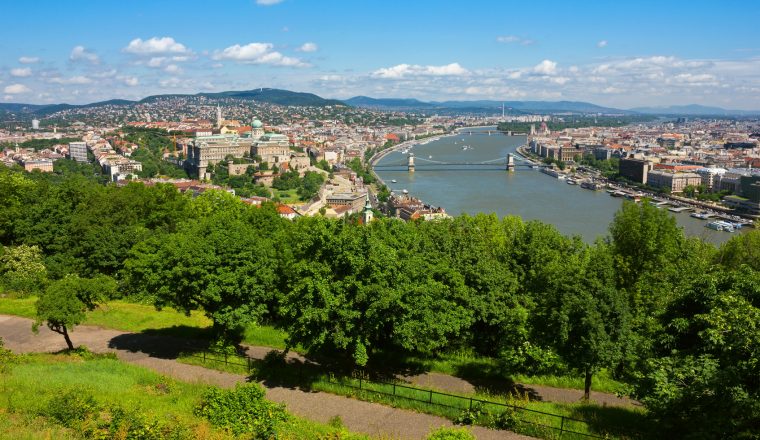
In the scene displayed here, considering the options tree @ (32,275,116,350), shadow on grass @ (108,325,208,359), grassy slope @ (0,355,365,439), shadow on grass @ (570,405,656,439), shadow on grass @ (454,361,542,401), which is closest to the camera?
grassy slope @ (0,355,365,439)

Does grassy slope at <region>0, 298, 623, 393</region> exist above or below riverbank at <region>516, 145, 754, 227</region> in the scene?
above

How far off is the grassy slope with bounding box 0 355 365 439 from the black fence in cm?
94

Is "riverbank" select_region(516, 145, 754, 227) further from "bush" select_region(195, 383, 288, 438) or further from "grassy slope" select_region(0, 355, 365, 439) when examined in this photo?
"bush" select_region(195, 383, 288, 438)

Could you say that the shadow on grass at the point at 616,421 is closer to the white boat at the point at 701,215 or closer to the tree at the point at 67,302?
the tree at the point at 67,302

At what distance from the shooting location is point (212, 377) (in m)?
7.20

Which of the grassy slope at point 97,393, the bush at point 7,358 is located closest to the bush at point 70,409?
the grassy slope at point 97,393

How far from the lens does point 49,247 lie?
44.2ft

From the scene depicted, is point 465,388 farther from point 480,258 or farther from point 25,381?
point 25,381

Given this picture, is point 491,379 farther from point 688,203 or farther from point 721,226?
point 688,203

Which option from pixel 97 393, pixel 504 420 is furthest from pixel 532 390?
pixel 97 393

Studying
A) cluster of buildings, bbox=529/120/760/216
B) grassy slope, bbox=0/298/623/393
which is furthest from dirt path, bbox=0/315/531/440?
cluster of buildings, bbox=529/120/760/216

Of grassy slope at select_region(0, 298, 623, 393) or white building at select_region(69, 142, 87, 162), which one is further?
white building at select_region(69, 142, 87, 162)

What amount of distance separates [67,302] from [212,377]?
2.17 meters

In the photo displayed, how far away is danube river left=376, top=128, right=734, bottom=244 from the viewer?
37.3 meters
